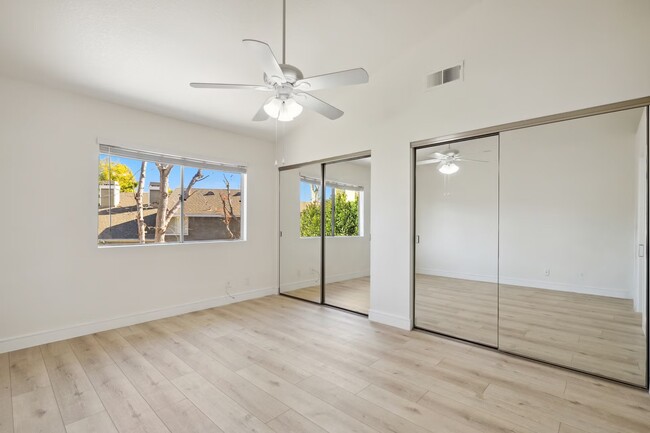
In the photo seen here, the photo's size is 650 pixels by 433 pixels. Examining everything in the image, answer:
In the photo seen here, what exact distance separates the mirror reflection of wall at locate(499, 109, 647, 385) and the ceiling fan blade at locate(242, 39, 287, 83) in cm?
228

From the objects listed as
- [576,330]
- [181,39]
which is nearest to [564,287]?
[576,330]

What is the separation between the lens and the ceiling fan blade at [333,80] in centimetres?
209

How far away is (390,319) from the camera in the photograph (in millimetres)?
3717

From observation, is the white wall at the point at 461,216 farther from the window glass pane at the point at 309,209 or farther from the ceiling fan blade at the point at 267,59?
the ceiling fan blade at the point at 267,59

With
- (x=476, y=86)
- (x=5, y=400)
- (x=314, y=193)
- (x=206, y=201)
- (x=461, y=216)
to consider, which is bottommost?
(x=5, y=400)

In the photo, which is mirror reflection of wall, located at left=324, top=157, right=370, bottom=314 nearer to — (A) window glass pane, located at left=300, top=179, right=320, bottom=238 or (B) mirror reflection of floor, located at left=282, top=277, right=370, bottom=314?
(B) mirror reflection of floor, located at left=282, top=277, right=370, bottom=314

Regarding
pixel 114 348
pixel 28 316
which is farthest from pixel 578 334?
pixel 28 316

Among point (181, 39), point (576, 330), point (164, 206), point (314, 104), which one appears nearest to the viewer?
point (314, 104)

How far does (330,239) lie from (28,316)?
11.6 ft

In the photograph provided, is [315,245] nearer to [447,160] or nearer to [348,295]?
[348,295]

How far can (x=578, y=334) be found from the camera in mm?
2869

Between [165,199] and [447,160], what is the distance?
3.77 meters

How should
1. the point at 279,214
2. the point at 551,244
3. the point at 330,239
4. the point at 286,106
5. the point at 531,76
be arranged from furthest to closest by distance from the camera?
the point at 279,214 < the point at 330,239 < the point at 551,244 < the point at 531,76 < the point at 286,106

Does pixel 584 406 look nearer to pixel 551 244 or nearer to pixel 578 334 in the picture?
pixel 578 334
